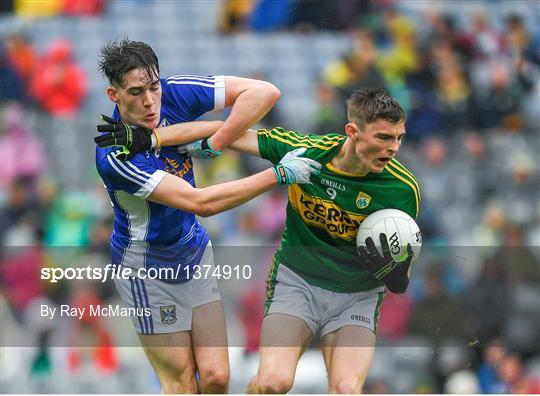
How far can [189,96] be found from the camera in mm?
A: 5863

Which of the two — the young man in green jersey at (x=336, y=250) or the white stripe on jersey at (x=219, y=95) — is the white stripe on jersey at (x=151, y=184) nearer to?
the young man in green jersey at (x=336, y=250)

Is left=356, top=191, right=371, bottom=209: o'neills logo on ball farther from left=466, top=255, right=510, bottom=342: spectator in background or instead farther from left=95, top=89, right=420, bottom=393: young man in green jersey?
left=466, top=255, right=510, bottom=342: spectator in background

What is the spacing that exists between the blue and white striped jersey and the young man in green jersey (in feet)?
0.54

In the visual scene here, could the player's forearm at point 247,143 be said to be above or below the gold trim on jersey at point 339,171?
above

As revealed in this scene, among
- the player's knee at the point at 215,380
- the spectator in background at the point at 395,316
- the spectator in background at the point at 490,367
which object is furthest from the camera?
the spectator in background at the point at 395,316

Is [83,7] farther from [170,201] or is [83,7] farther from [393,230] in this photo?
[393,230]

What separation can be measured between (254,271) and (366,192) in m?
2.72

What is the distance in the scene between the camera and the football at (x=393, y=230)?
562cm

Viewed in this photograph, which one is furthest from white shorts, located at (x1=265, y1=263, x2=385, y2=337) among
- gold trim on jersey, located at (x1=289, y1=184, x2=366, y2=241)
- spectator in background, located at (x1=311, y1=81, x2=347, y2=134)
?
spectator in background, located at (x1=311, y1=81, x2=347, y2=134)

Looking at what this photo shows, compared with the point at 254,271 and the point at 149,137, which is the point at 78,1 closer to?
the point at 254,271

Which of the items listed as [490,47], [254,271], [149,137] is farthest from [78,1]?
[149,137]

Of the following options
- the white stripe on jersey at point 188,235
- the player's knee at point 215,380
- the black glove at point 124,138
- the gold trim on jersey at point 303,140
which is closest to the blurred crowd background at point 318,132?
the white stripe on jersey at point 188,235

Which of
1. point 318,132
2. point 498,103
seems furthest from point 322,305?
point 498,103

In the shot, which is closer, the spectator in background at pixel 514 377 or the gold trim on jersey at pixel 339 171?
the gold trim on jersey at pixel 339 171
